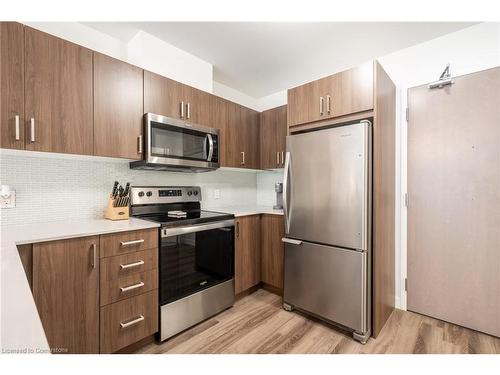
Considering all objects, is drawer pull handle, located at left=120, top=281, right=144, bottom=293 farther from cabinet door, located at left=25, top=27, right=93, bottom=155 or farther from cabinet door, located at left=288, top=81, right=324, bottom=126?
cabinet door, located at left=288, top=81, right=324, bottom=126

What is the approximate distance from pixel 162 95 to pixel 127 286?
4.83ft

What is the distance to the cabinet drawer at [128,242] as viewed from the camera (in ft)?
4.84

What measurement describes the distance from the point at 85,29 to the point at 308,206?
2.30 m

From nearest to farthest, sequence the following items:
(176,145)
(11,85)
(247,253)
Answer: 1. (11,85)
2. (176,145)
3. (247,253)

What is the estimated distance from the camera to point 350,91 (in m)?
1.86

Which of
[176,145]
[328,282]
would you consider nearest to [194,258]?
[176,145]

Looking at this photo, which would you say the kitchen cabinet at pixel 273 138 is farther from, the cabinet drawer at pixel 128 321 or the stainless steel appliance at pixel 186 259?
the cabinet drawer at pixel 128 321

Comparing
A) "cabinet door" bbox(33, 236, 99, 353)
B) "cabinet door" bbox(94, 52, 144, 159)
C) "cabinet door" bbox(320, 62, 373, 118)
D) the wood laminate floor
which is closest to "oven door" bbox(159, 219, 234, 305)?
the wood laminate floor

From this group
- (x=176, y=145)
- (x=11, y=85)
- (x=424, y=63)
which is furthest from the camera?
(x=424, y=63)

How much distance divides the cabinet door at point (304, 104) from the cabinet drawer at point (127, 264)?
5.28ft

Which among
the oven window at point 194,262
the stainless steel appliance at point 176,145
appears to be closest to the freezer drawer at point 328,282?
the oven window at point 194,262

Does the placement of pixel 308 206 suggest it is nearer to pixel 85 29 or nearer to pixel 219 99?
pixel 219 99

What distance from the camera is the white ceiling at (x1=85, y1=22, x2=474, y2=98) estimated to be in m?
1.94

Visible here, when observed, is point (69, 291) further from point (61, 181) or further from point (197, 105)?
point (197, 105)
